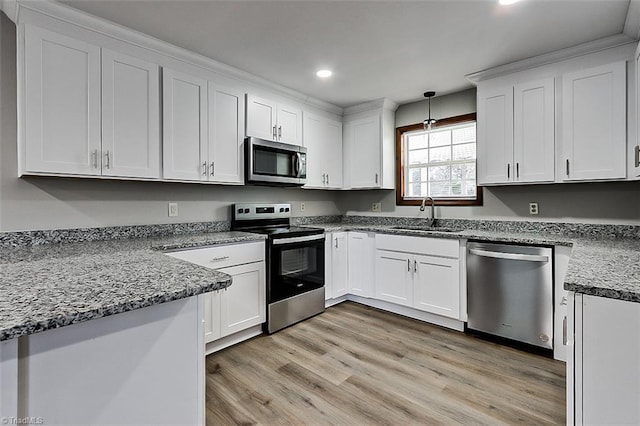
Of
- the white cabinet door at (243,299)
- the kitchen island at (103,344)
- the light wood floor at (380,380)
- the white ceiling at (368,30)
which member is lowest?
the light wood floor at (380,380)

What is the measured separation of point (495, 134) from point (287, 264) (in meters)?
2.22

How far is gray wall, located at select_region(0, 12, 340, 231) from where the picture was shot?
6.62 feet

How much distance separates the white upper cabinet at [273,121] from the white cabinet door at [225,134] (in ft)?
0.37

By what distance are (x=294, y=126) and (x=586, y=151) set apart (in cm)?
256

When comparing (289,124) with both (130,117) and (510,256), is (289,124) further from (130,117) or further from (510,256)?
(510,256)

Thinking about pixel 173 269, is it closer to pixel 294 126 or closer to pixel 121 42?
pixel 121 42

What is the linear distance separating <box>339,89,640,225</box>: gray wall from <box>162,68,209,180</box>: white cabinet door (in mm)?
2284

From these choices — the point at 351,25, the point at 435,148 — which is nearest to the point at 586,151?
the point at 435,148

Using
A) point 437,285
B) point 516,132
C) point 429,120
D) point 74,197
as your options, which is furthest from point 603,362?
point 74,197

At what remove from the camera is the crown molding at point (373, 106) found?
12.2 feet

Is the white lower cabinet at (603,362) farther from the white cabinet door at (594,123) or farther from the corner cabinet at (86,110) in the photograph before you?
the corner cabinet at (86,110)

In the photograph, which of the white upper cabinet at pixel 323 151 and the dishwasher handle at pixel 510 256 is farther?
the white upper cabinet at pixel 323 151

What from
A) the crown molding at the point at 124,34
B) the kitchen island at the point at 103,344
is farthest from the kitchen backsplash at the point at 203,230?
the crown molding at the point at 124,34

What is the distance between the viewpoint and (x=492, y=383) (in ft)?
6.71
